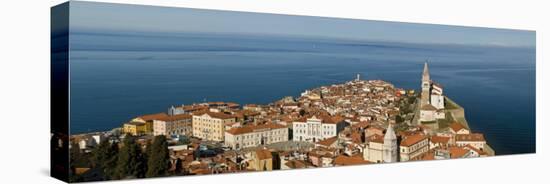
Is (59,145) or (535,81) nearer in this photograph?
(59,145)

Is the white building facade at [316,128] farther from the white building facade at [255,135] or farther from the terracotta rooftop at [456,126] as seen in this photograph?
the terracotta rooftop at [456,126]

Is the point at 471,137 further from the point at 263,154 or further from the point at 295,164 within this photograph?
the point at 263,154

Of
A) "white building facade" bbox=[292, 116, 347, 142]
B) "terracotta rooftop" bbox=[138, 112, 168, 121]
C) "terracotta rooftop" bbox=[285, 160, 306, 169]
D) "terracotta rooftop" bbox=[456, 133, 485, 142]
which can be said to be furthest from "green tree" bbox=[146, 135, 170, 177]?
"terracotta rooftop" bbox=[456, 133, 485, 142]

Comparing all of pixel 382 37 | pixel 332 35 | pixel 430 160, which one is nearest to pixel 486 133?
pixel 430 160

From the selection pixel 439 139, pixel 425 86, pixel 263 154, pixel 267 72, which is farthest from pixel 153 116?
pixel 439 139

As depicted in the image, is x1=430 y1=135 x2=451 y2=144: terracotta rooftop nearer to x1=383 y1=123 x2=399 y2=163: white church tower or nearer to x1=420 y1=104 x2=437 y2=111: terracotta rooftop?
x1=420 y1=104 x2=437 y2=111: terracotta rooftop

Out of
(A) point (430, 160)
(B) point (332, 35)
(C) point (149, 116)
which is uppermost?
(B) point (332, 35)

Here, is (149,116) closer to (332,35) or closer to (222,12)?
(222,12)
